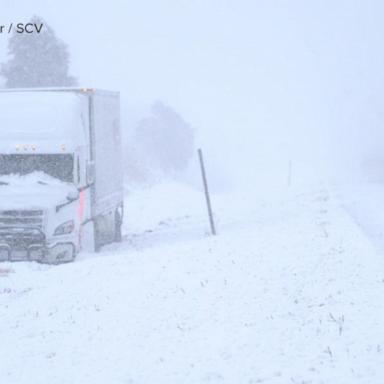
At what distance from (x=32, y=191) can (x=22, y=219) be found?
0.86 metres

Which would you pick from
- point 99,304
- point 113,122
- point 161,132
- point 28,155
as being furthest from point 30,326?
point 161,132

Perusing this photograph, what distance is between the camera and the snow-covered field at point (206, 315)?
8109mm

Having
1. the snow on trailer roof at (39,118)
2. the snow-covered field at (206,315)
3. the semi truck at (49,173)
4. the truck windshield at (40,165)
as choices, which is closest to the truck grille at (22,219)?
the semi truck at (49,173)

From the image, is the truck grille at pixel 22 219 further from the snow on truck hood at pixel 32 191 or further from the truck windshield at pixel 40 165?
the truck windshield at pixel 40 165

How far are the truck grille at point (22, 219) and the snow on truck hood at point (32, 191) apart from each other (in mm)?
123

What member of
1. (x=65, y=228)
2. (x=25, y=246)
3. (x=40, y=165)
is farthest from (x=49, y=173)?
(x=25, y=246)

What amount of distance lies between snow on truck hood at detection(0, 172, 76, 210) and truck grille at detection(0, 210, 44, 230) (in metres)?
0.12

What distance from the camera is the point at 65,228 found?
1702 centimetres

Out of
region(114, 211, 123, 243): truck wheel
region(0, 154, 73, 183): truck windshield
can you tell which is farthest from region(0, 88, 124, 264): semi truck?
region(114, 211, 123, 243): truck wheel

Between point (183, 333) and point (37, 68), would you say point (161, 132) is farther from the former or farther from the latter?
point (183, 333)

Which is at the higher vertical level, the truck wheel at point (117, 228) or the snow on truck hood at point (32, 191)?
the snow on truck hood at point (32, 191)

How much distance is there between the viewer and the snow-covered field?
26.6 ft

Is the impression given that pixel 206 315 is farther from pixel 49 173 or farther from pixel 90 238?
pixel 90 238

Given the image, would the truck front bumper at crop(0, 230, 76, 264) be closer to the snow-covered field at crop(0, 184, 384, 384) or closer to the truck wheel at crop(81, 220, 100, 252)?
the snow-covered field at crop(0, 184, 384, 384)
